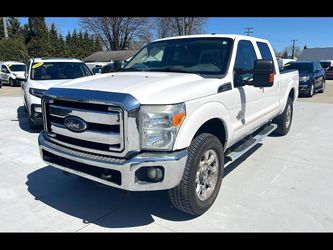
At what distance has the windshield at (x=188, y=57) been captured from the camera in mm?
3812

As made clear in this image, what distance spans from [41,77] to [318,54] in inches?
2446

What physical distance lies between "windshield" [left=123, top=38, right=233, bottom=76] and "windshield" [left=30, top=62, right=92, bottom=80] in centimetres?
414

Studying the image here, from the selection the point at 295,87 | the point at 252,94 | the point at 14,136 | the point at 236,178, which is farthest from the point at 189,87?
the point at 14,136

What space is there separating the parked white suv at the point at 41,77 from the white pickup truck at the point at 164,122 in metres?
3.67

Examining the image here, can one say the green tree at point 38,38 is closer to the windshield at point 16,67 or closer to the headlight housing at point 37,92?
the windshield at point 16,67

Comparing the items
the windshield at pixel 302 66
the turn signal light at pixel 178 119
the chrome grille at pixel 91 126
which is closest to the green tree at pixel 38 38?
the windshield at pixel 302 66

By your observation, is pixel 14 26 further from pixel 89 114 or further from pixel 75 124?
pixel 89 114

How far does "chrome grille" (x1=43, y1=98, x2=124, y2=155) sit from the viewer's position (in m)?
2.76

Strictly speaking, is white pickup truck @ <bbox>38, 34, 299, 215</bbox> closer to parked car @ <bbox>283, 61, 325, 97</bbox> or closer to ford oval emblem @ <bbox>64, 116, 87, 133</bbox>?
ford oval emblem @ <bbox>64, 116, 87, 133</bbox>

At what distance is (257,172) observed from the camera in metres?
4.52

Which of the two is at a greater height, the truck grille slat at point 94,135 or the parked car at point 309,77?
the truck grille slat at point 94,135
